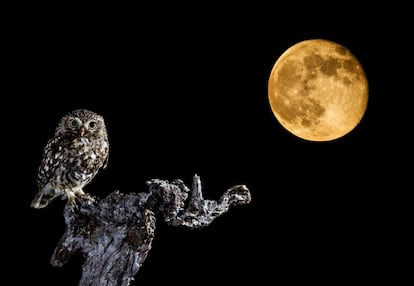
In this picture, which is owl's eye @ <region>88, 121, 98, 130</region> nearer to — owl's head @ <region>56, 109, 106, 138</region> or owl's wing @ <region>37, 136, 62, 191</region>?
owl's head @ <region>56, 109, 106, 138</region>

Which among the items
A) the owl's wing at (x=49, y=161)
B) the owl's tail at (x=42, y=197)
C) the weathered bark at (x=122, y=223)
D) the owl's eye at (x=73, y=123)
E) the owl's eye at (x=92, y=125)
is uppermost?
the owl's eye at (x=92, y=125)

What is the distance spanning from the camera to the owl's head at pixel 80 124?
19.3ft

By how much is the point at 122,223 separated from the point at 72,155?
760mm

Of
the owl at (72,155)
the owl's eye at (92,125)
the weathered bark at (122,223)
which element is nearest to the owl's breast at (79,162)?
the owl at (72,155)

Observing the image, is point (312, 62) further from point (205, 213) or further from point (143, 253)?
point (143, 253)

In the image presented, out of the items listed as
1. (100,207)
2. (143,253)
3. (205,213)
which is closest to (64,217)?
(100,207)

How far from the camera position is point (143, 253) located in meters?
5.48

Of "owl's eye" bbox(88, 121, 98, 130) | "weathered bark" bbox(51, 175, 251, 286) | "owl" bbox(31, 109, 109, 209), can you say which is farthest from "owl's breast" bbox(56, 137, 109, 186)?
"weathered bark" bbox(51, 175, 251, 286)

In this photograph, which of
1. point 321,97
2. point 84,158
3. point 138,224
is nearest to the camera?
point 138,224

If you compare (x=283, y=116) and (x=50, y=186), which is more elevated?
(x=283, y=116)

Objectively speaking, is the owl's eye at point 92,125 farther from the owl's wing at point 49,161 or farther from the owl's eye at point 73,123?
the owl's wing at point 49,161

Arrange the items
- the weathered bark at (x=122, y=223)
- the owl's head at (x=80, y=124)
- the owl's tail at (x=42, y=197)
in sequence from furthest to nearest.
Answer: the owl's tail at (x=42, y=197)
the owl's head at (x=80, y=124)
the weathered bark at (x=122, y=223)

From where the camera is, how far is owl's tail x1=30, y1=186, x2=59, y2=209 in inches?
237

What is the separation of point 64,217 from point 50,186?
1.29ft
